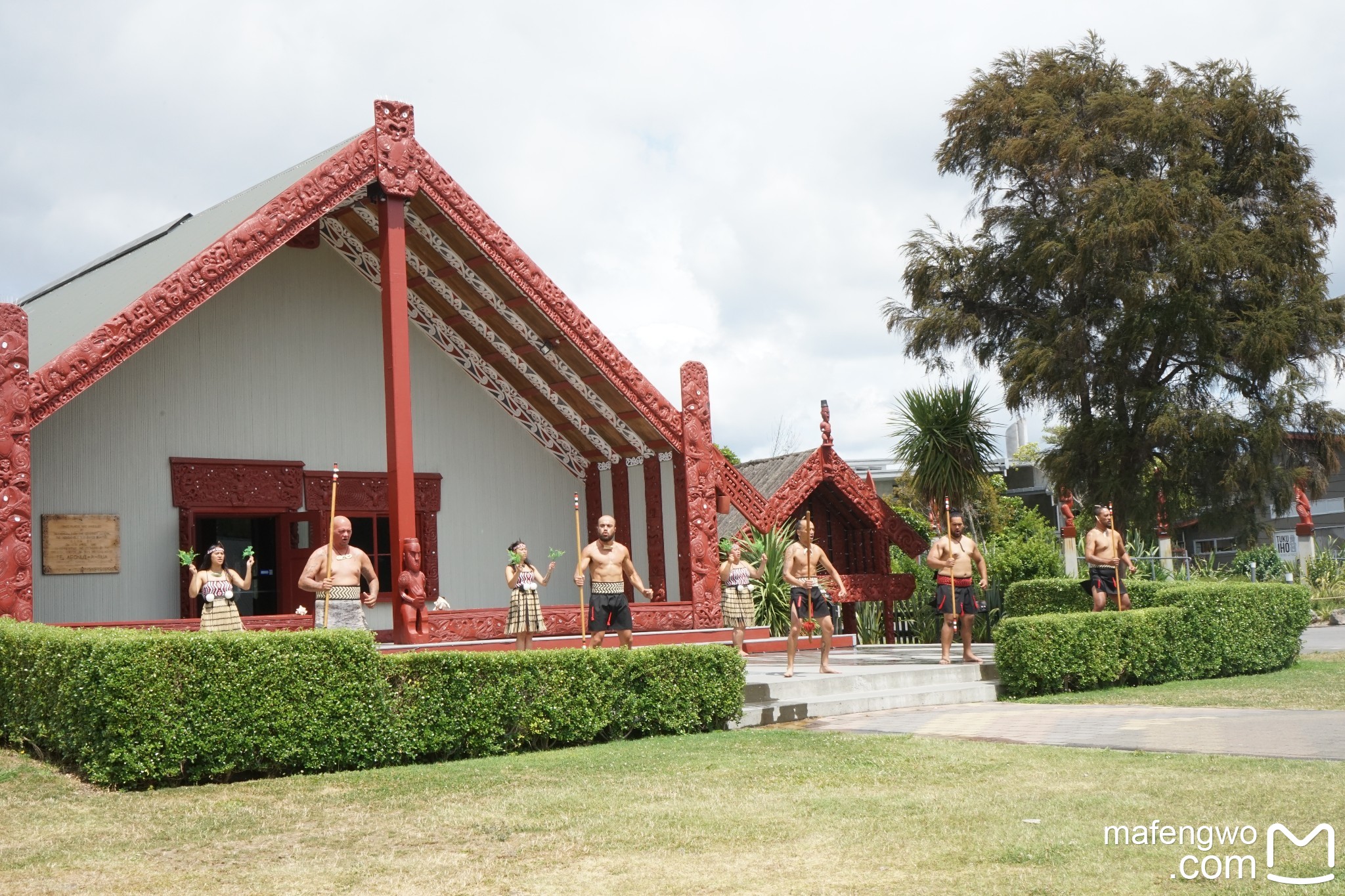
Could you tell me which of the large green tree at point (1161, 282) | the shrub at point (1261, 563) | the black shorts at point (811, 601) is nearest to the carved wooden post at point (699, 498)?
the black shorts at point (811, 601)

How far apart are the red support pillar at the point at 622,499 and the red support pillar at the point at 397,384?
430 cm

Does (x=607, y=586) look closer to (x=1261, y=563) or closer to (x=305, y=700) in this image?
(x=305, y=700)

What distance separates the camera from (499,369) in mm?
17781

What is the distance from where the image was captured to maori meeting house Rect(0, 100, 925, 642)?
13.6 m

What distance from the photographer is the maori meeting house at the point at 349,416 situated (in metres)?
13.6

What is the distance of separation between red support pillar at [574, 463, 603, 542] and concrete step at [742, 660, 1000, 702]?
13.7 feet

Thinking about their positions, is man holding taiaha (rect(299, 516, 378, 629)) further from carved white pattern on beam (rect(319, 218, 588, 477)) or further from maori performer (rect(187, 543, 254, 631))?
carved white pattern on beam (rect(319, 218, 588, 477))

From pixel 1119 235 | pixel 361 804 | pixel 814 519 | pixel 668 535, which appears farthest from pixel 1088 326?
pixel 361 804

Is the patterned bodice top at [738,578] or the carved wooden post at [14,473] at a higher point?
the carved wooden post at [14,473]

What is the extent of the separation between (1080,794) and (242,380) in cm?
1203

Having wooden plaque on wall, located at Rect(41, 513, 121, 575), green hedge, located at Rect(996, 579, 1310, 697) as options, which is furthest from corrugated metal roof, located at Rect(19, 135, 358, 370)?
green hedge, located at Rect(996, 579, 1310, 697)

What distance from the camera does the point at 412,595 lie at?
13148 mm

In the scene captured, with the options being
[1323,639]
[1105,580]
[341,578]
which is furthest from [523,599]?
[1323,639]

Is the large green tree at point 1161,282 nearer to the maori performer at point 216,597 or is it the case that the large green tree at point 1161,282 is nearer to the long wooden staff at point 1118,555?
the long wooden staff at point 1118,555
